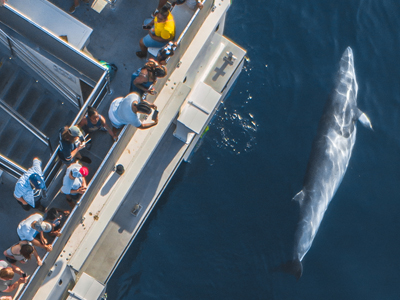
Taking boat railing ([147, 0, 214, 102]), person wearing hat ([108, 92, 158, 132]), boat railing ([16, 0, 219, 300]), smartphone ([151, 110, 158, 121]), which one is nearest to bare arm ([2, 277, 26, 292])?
boat railing ([16, 0, 219, 300])

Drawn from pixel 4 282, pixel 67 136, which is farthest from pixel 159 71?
pixel 4 282

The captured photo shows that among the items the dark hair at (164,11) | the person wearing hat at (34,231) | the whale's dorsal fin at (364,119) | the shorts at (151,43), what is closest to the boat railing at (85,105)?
the person wearing hat at (34,231)

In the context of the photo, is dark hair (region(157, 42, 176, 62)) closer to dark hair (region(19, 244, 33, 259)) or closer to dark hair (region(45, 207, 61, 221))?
dark hair (region(45, 207, 61, 221))

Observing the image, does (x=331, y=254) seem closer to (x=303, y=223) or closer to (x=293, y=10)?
(x=303, y=223)

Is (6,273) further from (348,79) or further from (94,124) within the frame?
(348,79)

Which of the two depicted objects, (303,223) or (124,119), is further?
(303,223)

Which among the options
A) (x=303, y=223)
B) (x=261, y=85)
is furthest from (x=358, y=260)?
(x=261, y=85)

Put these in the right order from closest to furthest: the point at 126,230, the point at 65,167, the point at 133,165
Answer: the point at 65,167, the point at 133,165, the point at 126,230
